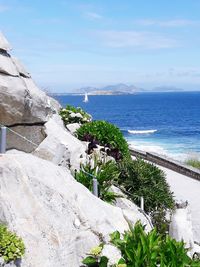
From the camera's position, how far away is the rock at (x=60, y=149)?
34.6 feet

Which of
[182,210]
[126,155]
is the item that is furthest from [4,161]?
[126,155]

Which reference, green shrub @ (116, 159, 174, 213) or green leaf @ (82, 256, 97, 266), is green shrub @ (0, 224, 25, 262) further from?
green shrub @ (116, 159, 174, 213)

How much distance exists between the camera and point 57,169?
8453 millimetres

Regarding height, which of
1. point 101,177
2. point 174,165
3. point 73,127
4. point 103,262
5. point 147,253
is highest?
point 73,127

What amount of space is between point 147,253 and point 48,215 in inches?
60.6

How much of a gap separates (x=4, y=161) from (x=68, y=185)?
108 cm

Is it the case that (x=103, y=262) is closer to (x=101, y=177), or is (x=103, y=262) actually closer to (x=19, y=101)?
(x=19, y=101)

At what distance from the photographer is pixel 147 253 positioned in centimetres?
701

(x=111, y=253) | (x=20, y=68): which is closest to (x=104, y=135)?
(x=20, y=68)

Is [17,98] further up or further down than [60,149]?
further up

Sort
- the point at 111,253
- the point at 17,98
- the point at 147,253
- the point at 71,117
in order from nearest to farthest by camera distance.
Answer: the point at 147,253
the point at 111,253
the point at 17,98
the point at 71,117

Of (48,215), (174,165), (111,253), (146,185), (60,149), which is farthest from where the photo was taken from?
(174,165)

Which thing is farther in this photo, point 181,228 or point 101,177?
point 101,177

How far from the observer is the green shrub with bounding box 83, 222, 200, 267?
6.96 metres
